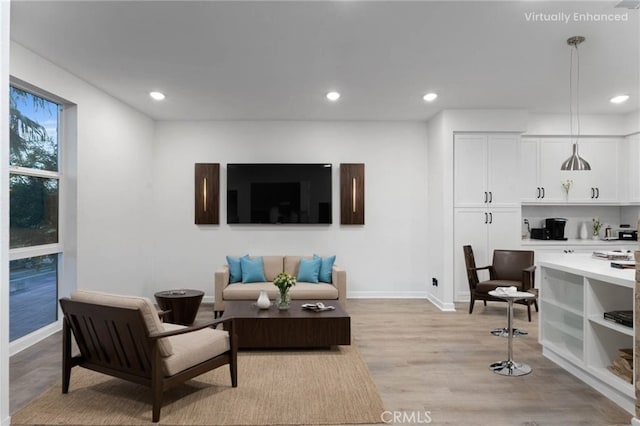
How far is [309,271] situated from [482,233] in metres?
2.53

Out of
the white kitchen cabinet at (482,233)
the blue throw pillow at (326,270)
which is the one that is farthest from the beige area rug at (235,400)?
the white kitchen cabinet at (482,233)

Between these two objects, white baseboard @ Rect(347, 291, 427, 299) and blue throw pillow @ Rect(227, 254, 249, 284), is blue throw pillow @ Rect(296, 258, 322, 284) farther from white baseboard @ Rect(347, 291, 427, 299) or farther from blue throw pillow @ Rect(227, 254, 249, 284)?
white baseboard @ Rect(347, 291, 427, 299)

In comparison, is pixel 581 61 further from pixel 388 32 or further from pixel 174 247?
pixel 174 247

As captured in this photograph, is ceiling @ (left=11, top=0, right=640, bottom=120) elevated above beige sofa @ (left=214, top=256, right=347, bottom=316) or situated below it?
above

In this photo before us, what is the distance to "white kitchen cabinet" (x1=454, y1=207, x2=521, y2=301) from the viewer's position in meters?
6.04

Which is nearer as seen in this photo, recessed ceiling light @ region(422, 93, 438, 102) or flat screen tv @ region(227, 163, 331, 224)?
recessed ceiling light @ region(422, 93, 438, 102)

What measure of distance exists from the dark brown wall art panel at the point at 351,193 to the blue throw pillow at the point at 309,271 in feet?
3.18

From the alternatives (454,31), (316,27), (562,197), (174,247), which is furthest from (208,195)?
(562,197)

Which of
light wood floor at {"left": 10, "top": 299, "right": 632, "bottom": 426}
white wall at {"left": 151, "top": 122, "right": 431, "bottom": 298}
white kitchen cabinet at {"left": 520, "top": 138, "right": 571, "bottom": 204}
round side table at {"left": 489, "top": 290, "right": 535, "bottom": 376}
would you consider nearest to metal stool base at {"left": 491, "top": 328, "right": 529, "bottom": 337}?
light wood floor at {"left": 10, "top": 299, "right": 632, "bottom": 426}

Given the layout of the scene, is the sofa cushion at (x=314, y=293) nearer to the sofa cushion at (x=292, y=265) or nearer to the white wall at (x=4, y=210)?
the sofa cushion at (x=292, y=265)

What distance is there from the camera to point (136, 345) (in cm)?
280

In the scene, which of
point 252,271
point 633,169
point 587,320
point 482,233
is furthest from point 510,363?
point 633,169

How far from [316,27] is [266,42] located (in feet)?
1.68

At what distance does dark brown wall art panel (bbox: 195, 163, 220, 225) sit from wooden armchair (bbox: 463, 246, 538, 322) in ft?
12.2
